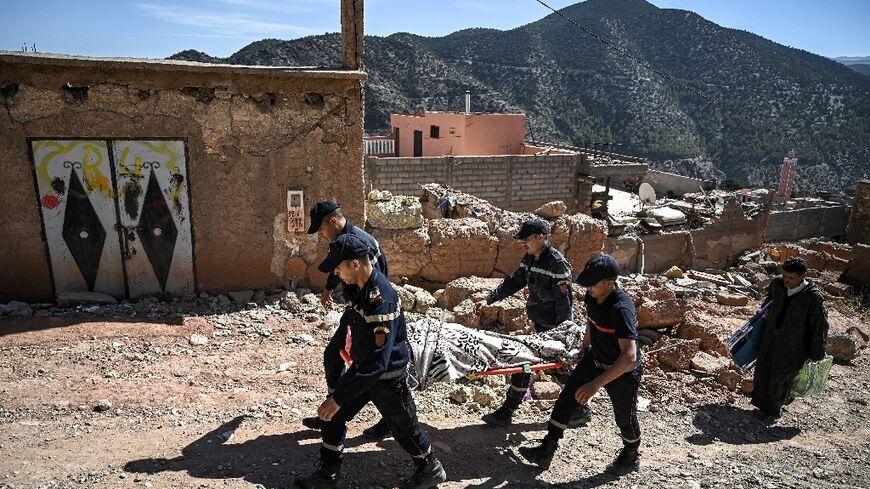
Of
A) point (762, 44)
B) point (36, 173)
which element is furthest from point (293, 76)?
point (762, 44)

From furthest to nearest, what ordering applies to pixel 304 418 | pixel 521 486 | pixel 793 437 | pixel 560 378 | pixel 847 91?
pixel 847 91
pixel 793 437
pixel 560 378
pixel 304 418
pixel 521 486

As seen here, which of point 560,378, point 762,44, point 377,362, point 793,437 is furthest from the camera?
point 762,44

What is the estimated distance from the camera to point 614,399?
4.12 m

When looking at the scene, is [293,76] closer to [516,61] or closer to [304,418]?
[304,418]

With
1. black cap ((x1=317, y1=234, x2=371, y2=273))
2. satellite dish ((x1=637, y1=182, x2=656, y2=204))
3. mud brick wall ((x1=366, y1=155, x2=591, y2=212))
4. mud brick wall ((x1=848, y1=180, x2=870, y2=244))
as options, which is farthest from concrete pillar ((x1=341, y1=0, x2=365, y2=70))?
satellite dish ((x1=637, y1=182, x2=656, y2=204))

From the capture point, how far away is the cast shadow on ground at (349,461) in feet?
12.7

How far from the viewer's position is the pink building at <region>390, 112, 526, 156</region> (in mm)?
32344

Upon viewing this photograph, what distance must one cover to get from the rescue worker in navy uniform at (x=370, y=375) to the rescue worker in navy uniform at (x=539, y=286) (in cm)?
114

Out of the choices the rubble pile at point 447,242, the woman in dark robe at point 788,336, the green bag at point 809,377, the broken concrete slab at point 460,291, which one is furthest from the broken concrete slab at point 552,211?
the green bag at point 809,377

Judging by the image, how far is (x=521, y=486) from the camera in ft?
13.1

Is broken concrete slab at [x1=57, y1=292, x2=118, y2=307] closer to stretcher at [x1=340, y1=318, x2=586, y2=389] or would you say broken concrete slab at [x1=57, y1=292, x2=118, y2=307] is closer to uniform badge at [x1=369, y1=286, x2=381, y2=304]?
stretcher at [x1=340, y1=318, x2=586, y2=389]

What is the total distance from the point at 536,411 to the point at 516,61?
7435 cm

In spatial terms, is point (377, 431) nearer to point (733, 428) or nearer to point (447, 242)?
point (733, 428)

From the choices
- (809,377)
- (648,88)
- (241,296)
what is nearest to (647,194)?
(809,377)
